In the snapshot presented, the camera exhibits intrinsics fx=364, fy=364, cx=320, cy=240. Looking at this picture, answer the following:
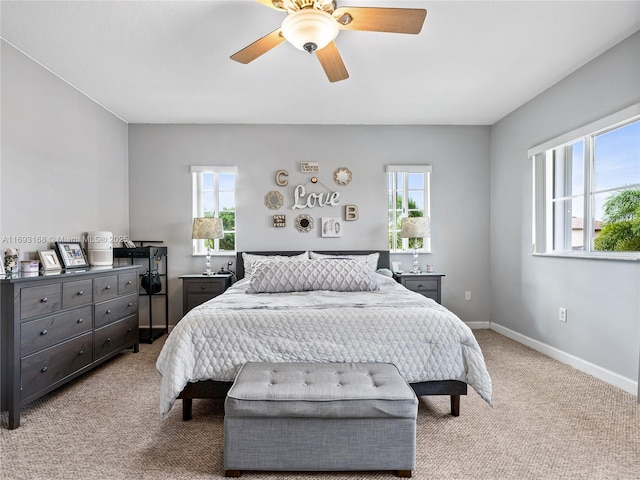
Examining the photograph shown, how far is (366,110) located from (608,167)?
2.28 metres

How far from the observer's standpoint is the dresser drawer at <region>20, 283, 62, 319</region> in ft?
7.45

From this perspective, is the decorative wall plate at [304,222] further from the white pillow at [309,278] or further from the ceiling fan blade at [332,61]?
the ceiling fan blade at [332,61]

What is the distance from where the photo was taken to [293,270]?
10.9 ft

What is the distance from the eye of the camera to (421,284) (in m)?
4.08

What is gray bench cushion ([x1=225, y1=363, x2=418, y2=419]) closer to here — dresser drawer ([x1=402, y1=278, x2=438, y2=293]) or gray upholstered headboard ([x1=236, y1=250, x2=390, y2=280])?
dresser drawer ([x1=402, y1=278, x2=438, y2=293])

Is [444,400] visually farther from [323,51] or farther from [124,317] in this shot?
[124,317]

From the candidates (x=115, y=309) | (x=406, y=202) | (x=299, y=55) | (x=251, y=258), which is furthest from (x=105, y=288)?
(x=406, y=202)

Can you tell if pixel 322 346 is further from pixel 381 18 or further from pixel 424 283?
pixel 424 283

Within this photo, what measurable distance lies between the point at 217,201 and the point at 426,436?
3.50 meters

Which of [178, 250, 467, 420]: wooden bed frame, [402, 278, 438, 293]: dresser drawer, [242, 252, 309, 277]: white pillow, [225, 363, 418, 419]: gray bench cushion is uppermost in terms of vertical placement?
[242, 252, 309, 277]: white pillow

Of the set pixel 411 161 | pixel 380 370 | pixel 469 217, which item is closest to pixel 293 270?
pixel 380 370

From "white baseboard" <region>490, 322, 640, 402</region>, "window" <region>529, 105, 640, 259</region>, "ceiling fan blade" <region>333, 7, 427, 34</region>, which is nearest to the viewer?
"ceiling fan blade" <region>333, 7, 427, 34</region>

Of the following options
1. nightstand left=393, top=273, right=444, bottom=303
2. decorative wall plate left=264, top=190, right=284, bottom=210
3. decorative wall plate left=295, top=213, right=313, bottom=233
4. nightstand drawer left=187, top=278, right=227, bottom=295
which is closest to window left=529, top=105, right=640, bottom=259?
nightstand left=393, top=273, right=444, bottom=303

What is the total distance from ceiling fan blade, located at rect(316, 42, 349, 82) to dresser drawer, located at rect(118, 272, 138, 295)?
2603 millimetres
